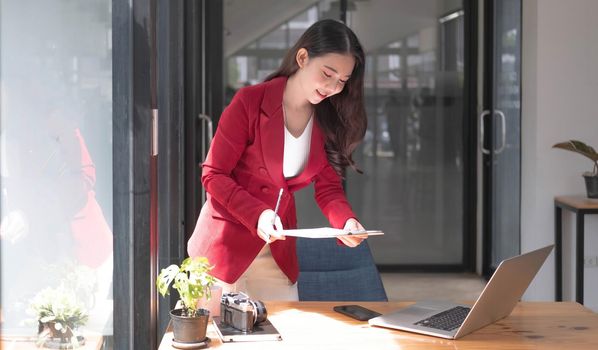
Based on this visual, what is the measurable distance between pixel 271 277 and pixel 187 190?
7.55 feet

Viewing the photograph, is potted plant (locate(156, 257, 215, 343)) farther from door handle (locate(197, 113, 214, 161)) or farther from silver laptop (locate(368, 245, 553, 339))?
door handle (locate(197, 113, 214, 161))

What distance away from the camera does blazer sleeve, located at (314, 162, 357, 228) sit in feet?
8.86

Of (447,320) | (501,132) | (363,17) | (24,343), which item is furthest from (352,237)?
(363,17)

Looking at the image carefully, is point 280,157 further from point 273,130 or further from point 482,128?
point 482,128

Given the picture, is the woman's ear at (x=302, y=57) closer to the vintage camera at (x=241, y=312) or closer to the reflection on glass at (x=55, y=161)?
the reflection on glass at (x=55, y=161)

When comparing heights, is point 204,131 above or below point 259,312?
above

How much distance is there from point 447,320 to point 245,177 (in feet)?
2.39

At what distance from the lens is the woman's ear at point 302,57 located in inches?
103

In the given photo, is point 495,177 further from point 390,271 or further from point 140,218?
point 140,218

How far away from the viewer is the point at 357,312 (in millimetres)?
2480

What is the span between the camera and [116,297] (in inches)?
95.8

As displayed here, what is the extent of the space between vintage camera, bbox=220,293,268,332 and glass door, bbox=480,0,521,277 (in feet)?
12.3

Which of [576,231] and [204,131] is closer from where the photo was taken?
[576,231]

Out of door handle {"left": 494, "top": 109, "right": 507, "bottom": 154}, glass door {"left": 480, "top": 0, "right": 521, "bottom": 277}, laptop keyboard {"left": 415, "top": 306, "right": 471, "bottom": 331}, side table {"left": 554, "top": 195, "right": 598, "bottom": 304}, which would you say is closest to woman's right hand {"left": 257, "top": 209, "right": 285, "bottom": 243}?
laptop keyboard {"left": 415, "top": 306, "right": 471, "bottom": 331}
